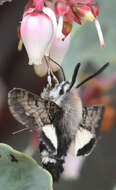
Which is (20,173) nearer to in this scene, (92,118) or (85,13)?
(92,118)

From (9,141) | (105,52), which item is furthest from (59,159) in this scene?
(9,141)

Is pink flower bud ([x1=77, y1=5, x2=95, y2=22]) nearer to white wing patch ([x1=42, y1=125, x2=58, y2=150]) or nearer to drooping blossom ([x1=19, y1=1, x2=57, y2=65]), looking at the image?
drooping blossom ([x1=19, y1=1, x2=57, y2=65])

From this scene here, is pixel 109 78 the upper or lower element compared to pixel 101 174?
upper

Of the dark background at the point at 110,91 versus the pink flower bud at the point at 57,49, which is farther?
the dark background at the point at 110,91

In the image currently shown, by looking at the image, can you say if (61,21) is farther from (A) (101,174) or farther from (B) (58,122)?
(A) (101,174)

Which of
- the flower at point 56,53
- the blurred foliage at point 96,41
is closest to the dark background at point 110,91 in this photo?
the blurred foliage at point 96,41

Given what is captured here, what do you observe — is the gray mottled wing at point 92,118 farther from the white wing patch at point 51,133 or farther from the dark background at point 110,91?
the dark background at point 110,91
